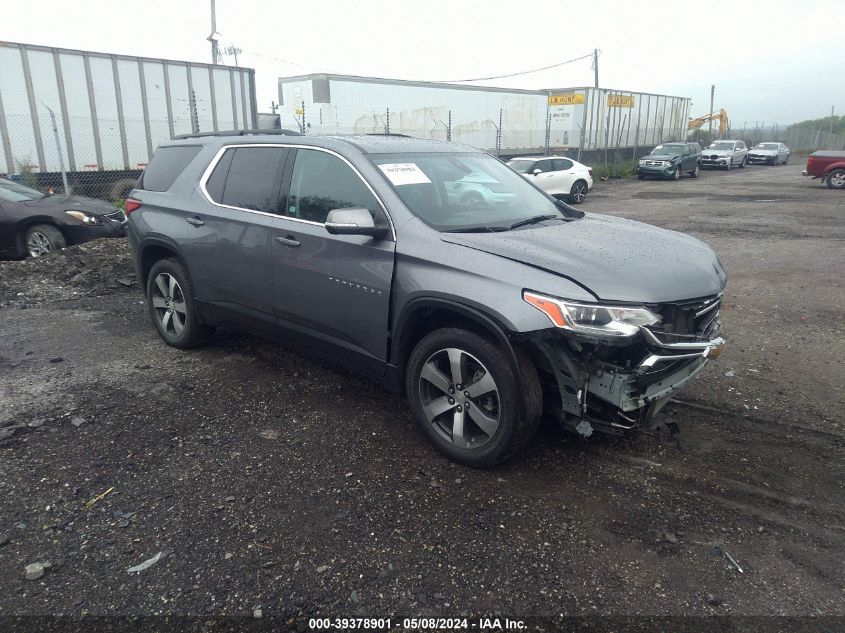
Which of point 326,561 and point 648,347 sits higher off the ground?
point 648,347

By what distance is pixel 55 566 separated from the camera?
2.72 metres

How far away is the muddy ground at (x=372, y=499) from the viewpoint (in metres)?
2.57

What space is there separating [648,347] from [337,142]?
2.41 meters

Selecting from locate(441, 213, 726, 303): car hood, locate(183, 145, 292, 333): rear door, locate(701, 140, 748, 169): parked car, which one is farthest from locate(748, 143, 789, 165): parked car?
locate(183, 145, 292, 333): rear door

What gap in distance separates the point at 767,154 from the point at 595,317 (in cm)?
4270

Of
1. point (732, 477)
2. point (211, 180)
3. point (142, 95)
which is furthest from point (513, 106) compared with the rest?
point (732, 477)

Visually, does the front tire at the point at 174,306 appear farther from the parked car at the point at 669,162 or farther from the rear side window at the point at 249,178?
the parked car at the point at 669,162

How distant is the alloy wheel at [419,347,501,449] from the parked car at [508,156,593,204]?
15.5 metres

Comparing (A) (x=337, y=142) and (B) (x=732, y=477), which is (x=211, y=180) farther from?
(B) (x=732, y=477)

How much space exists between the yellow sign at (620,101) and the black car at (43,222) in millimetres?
26768

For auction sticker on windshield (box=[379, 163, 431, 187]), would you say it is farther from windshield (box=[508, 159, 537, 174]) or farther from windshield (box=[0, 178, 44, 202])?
windshield (box=[508, 159, 537, 174])

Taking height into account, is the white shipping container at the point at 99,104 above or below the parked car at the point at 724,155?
above

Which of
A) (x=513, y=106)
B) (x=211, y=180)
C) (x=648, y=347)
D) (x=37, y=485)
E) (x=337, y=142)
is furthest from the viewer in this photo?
(x=513, y=106)

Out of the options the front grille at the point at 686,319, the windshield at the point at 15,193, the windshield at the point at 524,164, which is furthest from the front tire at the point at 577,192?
the front grille at the point at 686,319
